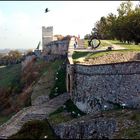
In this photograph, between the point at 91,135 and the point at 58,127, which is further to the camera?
the point at 58,127

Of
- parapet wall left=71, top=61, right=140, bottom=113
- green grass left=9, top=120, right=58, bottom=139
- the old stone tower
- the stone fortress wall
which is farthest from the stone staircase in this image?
the old stone tower

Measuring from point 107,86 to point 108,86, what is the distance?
0.08m

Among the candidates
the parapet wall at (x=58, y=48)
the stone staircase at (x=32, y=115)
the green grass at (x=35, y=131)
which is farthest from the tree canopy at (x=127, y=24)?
the green grass at (x=35, y=131)

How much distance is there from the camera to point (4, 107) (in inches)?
1783

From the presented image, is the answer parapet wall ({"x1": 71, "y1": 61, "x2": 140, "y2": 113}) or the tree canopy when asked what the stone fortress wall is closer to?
parapet wall ({"x1": 71, "y1": 61, "x2": 140, "y2": 113})

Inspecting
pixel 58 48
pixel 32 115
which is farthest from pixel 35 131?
pixel 58 48

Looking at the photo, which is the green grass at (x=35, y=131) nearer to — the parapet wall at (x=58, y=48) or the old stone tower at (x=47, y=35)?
the parapet wall at (x=58, y=48)

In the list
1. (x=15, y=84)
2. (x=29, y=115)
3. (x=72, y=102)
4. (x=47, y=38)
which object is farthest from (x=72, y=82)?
(x=47, y=38)

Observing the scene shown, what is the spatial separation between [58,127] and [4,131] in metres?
4.58

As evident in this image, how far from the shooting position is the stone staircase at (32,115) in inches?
1161

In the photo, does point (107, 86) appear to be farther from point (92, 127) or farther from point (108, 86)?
point (92, 127)

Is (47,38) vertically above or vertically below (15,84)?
above

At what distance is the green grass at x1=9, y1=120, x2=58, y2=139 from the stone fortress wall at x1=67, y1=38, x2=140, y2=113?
347cm

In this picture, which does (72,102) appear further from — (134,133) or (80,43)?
(80,43)
